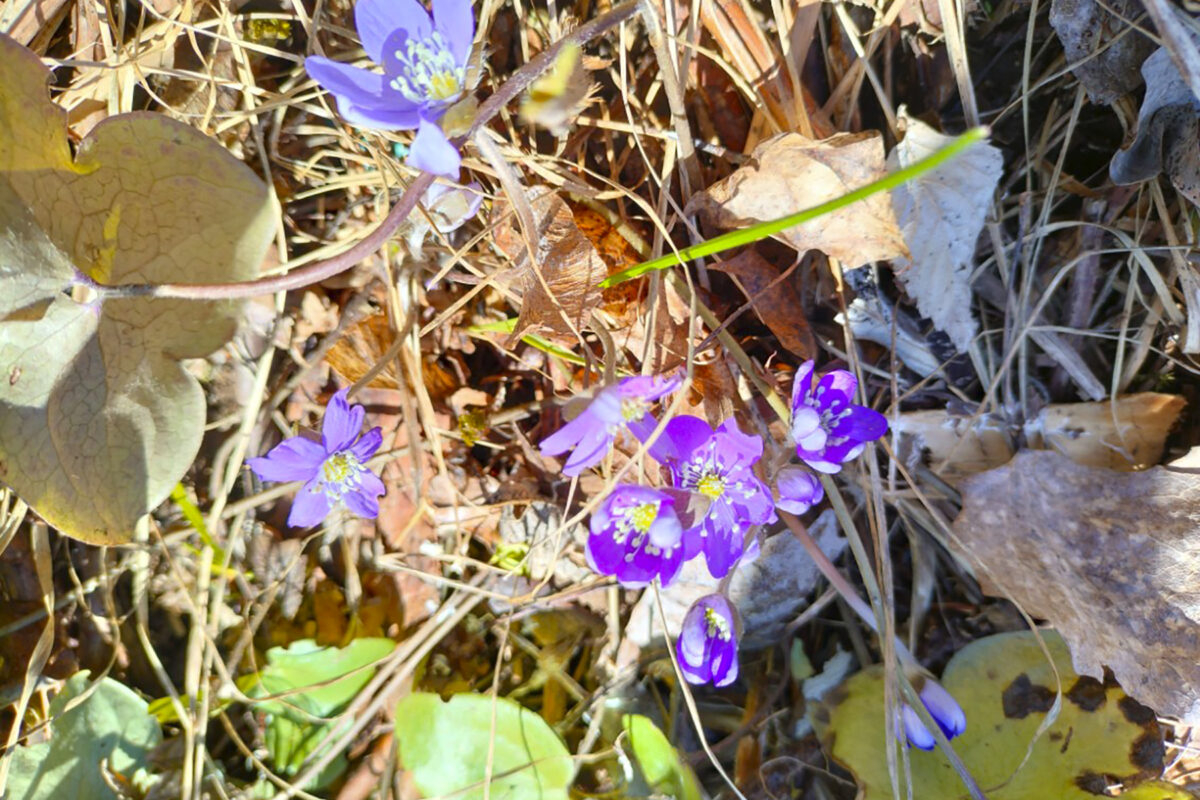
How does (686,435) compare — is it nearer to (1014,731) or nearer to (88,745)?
(1014,731)

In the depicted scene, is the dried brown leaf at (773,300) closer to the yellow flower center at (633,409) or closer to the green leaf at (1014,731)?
the yellow flower center at (633,409)

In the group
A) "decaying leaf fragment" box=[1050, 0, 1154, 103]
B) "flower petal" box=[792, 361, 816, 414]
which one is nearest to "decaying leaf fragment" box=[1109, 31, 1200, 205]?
"decaying leaf fragment" box=[1050, 0, 1154, 103]

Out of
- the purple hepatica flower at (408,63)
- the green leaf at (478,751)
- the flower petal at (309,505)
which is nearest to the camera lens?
the purple hepatica flower at (408,63)

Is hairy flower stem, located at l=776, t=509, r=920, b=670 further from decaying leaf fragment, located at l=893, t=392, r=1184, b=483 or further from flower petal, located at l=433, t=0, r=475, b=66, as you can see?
flower petal, located at l=433, t=0, r=475, b=66

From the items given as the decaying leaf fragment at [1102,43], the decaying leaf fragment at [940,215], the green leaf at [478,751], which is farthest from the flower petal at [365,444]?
the decaying leaf fragment at [1102,43]

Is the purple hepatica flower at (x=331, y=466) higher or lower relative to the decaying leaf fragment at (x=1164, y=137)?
lower

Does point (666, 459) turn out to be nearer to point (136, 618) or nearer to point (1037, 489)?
point (1037, 489)
